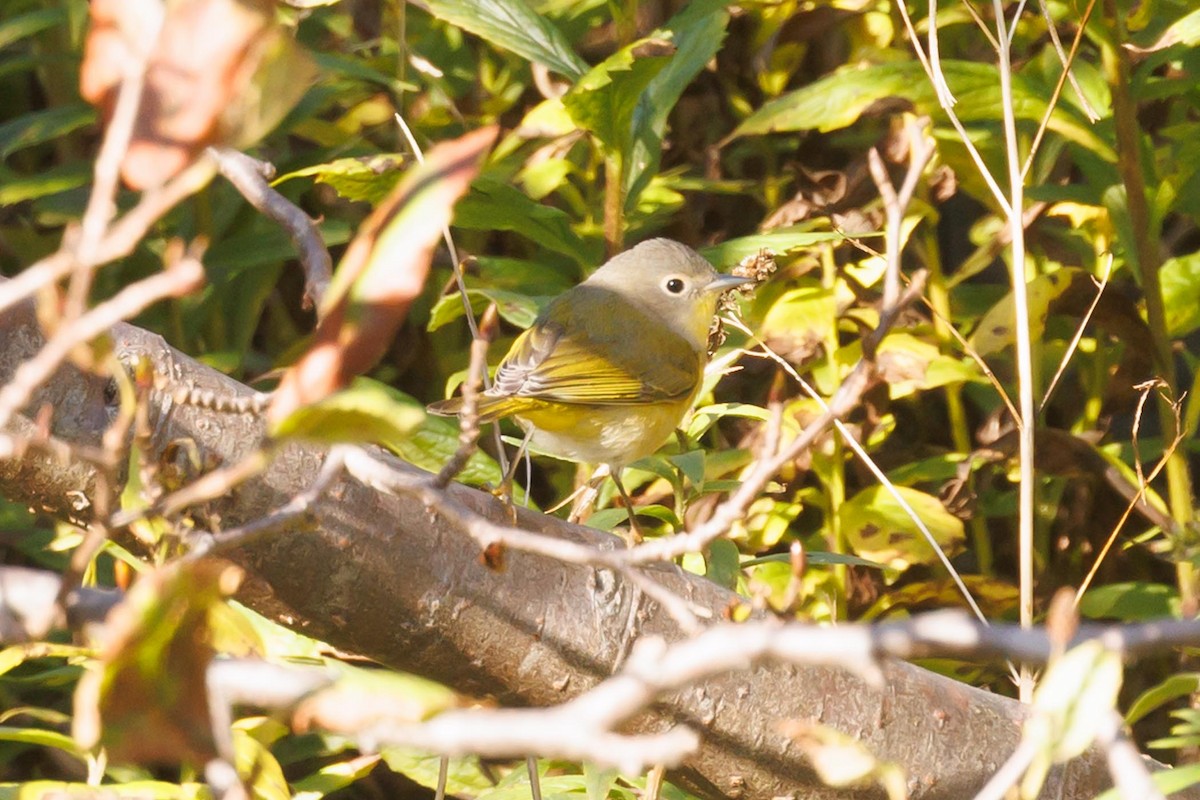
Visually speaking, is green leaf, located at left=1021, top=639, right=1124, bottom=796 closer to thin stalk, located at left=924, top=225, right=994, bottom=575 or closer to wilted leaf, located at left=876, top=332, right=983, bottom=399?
wilted leaf, located at left=876, top=332, right=983, bottom=399

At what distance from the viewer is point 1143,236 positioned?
7.31 feet

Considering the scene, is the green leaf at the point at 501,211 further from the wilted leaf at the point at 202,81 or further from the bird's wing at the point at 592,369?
the wilted leaf at the point at 202,81

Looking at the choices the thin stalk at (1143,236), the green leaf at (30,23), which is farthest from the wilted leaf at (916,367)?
the green leaf at (30,23)

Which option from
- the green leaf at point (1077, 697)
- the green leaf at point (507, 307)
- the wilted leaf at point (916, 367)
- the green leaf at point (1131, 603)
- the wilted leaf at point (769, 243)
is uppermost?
the green leaf at point (1077, 697)

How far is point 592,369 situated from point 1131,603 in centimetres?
99

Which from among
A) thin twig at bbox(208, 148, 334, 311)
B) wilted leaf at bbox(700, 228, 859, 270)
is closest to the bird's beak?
wilted leaf at bbox(700, 228, 859, 270)

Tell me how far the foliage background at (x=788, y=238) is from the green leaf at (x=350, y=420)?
112 centimetres

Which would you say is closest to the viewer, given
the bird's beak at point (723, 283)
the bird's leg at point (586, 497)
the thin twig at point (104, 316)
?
the thin twig at point (104, 316)

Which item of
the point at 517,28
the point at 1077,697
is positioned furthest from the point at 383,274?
the point at 517,28

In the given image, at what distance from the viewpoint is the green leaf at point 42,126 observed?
8.27 feet

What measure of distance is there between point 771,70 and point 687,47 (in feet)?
1.87

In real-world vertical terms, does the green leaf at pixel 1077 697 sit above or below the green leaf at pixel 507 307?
above

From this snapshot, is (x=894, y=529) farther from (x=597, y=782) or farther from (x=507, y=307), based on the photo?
(x=597, y=782)

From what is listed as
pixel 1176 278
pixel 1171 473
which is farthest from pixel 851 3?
pixel 1171 473
